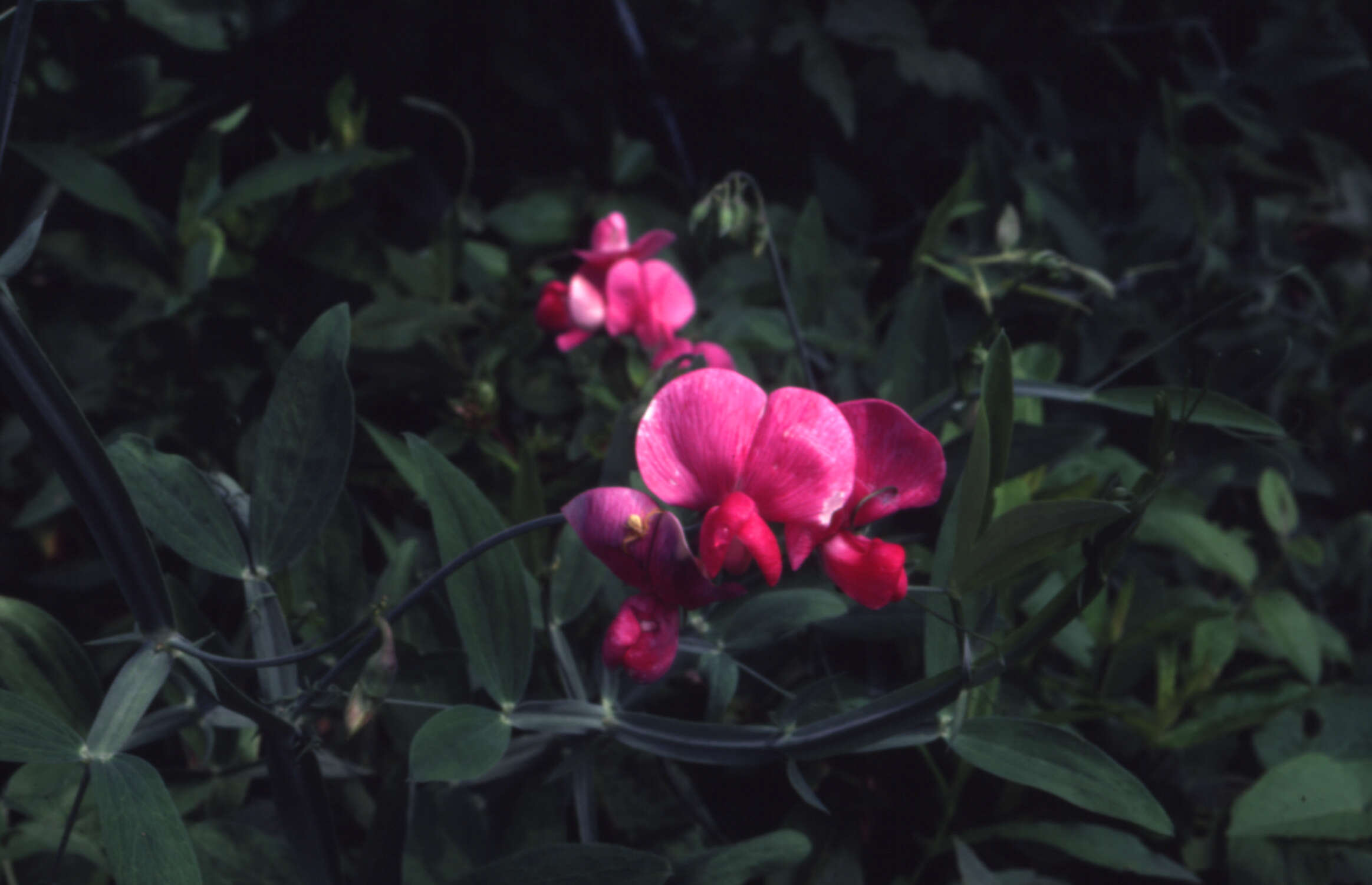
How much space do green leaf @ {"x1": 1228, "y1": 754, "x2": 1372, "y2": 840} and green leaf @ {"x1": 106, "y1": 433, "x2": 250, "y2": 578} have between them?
39.8 inches

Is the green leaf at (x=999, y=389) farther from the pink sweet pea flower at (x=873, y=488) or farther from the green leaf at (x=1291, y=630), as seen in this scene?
the green leaf at (x=1291, y=630)

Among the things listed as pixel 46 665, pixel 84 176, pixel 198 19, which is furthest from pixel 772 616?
pixel 198 19

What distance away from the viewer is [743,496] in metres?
0.70

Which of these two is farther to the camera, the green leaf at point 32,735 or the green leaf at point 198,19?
the green leaf at point 198,19

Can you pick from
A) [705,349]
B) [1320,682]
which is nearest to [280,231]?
[705,349]

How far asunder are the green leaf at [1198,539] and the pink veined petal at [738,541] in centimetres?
72

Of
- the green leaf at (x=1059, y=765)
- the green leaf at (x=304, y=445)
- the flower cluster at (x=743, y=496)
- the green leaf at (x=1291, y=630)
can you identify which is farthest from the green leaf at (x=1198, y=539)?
the green leaf at (x=304, y=445)

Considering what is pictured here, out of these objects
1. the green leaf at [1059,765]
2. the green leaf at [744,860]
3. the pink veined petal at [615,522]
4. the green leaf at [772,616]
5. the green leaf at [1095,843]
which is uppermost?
the pink veined petal at [615,522]

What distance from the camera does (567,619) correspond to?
911mm

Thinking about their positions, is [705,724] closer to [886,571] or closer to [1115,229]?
[886,571]

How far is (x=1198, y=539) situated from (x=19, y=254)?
1265 millimetres

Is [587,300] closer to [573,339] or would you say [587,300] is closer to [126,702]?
[573,339]

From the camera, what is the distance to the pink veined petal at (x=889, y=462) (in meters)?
0.71

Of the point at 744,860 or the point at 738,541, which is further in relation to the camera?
the point at 744,860
